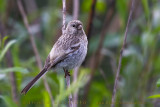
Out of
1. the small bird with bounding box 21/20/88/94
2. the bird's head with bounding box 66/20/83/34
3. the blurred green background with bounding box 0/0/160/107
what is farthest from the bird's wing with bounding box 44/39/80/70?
the blurred green background with bounding box 0/0/160/107

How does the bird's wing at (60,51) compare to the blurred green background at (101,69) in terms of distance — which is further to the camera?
the blurred green background at (101,69)

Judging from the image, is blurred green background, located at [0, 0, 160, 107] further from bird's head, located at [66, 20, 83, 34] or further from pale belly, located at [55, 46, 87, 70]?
bird's head, located at [66, 20, 83, 34]

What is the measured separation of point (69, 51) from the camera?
418 centimetres

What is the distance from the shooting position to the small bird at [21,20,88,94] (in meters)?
4.07

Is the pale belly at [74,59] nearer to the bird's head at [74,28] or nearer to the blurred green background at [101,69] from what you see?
the blurred green background at [101,69]

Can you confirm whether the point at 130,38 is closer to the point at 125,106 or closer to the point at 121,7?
the point at 121,7

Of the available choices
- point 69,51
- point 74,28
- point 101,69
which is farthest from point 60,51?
point 101,69

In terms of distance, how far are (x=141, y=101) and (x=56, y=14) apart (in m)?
2.31

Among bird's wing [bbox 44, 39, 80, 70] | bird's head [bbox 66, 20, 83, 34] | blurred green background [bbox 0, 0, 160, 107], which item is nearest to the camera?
bird's wing [bbox 44, 39, 80, 70]

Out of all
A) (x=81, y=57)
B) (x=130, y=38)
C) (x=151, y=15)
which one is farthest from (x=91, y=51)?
(x=81, y=57)

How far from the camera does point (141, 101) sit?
177 inches

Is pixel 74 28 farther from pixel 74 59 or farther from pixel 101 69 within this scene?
pixel 101 69

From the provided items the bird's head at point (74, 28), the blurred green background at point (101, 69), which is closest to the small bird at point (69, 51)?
the bird's head at point (74, 28)

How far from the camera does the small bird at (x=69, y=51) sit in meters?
4.07
